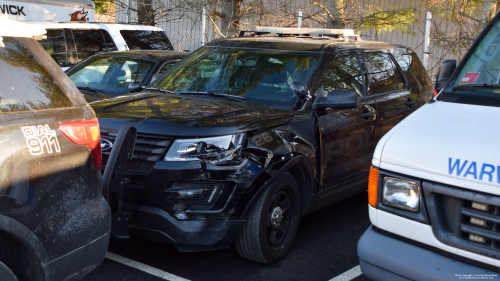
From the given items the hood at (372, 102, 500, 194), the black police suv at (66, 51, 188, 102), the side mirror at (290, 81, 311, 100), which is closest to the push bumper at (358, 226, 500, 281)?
the hood at (372, 102, 500, 194)

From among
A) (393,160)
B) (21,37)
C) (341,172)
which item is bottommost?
(341,172)

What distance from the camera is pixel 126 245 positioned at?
174 inches

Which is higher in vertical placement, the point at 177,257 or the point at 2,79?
the point at 2,79

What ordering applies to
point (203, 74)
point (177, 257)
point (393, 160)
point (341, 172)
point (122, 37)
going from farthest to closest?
point (122, 37) → point (203, 74) → point (341, 172) → point (177, 257) → point (393, 160)

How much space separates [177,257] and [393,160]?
86.7 inches

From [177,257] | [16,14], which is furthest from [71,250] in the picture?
[16,14]

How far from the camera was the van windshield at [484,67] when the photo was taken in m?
3.38

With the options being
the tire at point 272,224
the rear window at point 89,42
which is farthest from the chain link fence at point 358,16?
the tire at point 272,224

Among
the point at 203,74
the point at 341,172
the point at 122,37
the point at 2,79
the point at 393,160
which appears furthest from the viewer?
the point at 122,37

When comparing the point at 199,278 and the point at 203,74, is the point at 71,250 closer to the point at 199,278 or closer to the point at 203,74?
the point at 199,278

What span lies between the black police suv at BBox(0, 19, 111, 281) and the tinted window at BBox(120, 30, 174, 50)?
8.81m

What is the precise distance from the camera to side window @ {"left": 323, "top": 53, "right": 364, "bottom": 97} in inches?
184

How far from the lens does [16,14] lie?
1115cm

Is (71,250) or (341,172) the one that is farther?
(341,172)
